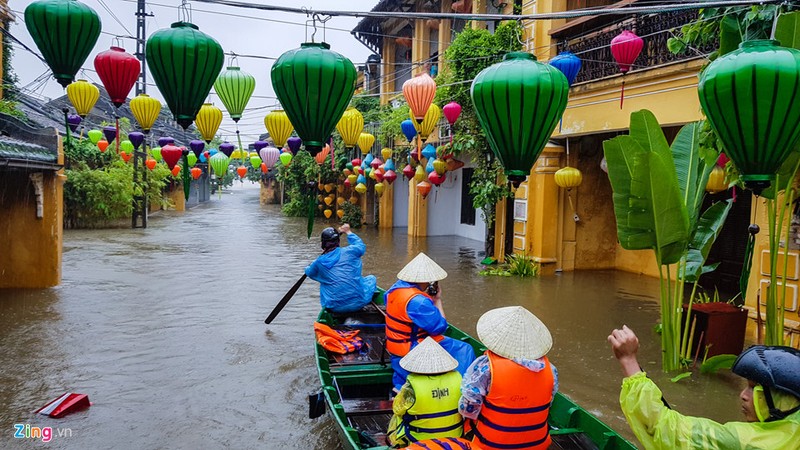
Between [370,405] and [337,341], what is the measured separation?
136 cm

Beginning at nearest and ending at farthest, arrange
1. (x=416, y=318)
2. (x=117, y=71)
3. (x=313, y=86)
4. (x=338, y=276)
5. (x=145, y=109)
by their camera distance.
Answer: (x=313, y=86) < (x=416, y=318) < (x=117, y=71) < (x=338, y=276) < (x=145, y=109)

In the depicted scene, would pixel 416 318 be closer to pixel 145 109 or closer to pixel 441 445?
pixel 441 445

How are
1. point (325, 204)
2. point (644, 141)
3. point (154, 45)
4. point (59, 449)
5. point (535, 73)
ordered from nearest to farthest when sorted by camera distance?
point (535, 73) < point (154, 45) < point (59, 449) < point (644, 141) < point (325, 204)

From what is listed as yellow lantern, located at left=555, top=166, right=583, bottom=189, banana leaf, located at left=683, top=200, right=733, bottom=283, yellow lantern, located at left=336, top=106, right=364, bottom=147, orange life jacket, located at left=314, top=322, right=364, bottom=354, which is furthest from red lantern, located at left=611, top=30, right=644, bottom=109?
orange life jacket, located at left=314, top=322, right=364, bottom=354

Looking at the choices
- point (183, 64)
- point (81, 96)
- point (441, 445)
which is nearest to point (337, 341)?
point (441, 445)

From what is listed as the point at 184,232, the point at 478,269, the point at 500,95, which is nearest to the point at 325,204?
the point at 184,232

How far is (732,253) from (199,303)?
1065 cm

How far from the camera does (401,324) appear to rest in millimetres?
5293

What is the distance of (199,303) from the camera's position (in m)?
11.6

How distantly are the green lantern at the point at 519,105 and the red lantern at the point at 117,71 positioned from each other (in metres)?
3.56

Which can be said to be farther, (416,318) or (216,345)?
(216,345)

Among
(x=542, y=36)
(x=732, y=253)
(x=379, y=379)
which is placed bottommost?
(x=379, y=379)

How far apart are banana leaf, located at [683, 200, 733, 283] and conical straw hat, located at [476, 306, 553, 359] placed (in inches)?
161

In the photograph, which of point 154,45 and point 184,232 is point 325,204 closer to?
point 184,232
